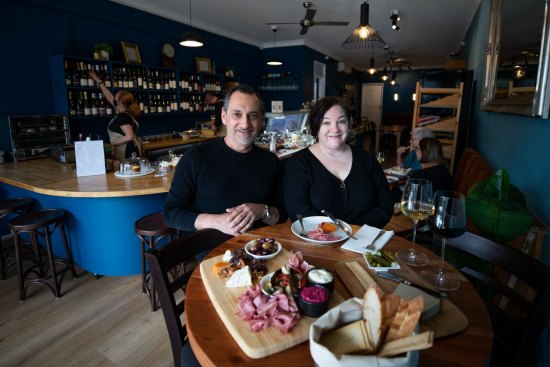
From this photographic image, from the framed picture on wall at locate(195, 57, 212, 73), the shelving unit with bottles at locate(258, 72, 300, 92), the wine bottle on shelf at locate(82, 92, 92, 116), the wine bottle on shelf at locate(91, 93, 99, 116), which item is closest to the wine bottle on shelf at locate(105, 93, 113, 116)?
the wine bottle on shelf at locate(91, 93, 99, 116)

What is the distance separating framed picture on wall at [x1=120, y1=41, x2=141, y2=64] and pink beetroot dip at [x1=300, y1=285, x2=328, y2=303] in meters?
5.43

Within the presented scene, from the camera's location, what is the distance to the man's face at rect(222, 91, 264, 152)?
181 cm

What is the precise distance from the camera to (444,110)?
16.8 feet

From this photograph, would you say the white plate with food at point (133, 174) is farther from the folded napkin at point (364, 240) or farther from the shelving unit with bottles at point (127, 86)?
the shelving unit with bottles at point (127, 86)

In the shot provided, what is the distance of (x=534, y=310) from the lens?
3.20 ft

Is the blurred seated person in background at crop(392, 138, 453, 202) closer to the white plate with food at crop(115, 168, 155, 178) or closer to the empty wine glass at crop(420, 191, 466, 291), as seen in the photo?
the empty wine glass at crop(420, 191, 466, 291)

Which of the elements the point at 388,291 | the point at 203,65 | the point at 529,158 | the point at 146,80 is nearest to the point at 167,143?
the point at 146,80

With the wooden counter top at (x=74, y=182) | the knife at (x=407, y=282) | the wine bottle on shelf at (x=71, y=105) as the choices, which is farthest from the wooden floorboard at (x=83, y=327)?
the wine bottle on shelf at (x=71, y=105)

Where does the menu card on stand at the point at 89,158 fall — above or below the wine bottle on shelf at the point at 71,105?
below

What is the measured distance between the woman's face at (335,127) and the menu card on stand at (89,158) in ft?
6.63

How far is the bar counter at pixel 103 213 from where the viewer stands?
2.61 m

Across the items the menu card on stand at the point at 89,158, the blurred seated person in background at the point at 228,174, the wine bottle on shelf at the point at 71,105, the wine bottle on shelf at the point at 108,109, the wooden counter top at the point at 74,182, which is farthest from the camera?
the wine bottle on shelf at the point at 108,109

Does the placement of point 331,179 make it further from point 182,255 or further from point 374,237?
point 182,255

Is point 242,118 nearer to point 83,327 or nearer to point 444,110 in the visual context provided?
point 83,327
